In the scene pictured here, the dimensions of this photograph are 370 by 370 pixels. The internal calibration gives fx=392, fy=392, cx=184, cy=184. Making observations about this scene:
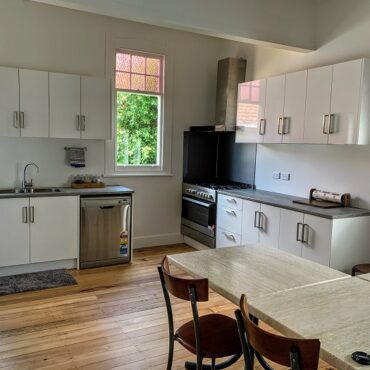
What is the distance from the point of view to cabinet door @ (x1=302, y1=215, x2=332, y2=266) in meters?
3.48

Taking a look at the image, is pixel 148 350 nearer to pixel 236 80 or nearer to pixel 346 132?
pixel 346 132

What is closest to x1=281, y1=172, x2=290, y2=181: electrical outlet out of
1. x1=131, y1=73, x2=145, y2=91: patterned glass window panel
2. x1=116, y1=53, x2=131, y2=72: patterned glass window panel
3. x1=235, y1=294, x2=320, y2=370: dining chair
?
x1=131, y1=73, x2=145, y2=91: patterned glass window panel

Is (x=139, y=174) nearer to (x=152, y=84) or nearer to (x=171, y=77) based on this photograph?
(x=152, y=84)

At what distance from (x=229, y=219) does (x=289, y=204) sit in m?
0.94

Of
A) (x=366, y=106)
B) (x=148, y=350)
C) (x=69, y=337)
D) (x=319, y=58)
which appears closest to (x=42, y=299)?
(x=69, y=337)

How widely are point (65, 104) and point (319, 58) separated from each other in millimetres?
2892

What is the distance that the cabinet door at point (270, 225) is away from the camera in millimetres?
4027

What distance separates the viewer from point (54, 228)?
436 cm

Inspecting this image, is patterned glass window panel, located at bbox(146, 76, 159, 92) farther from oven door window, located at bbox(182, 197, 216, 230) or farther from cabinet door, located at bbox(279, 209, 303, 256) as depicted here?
cabinet door, located at bbox(279, 209, 303, 256)

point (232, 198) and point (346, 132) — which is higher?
point (346, 132)

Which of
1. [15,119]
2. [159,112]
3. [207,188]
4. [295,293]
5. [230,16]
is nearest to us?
[295,293]

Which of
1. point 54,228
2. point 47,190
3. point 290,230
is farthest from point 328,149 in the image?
point 47,190

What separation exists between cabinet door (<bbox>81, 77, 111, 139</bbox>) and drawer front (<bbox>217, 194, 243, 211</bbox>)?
5.15 ft

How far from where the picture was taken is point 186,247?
18.3 feet
